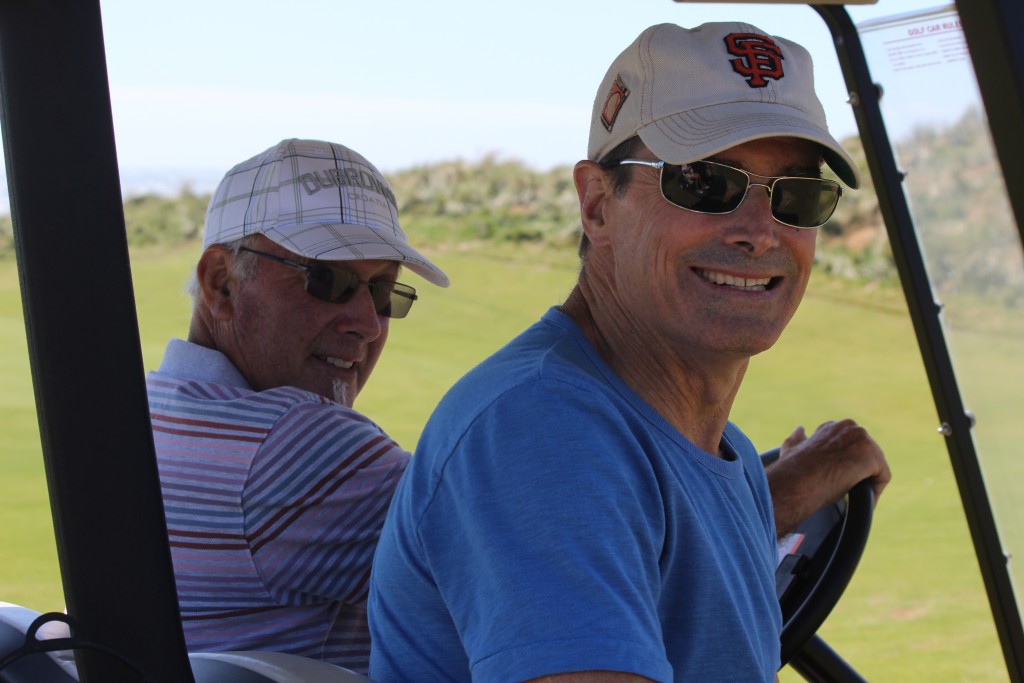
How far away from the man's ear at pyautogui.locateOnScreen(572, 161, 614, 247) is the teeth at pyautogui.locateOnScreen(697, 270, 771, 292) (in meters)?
0.14

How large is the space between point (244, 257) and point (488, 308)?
1705cm

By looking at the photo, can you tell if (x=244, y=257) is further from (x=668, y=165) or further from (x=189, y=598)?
(x=668, y=165)

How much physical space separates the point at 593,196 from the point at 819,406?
584 inches

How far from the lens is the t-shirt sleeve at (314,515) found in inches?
66.8

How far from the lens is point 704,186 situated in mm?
1379

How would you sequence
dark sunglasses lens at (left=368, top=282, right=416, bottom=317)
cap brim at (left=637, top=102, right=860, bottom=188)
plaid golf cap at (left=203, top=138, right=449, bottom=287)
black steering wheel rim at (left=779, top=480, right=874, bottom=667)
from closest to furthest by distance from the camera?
1. cap brim at (left=637, top=102, right=860, bottom=188)
2. black steering wheel rim at (left=779, top=480, right=874, bottom=667)
3. plaid golf cap at (left=203, top=138, right=449, bottom=287)
4. dark sunglasses lens at (left=368, top=282, right=416, bottom=317)

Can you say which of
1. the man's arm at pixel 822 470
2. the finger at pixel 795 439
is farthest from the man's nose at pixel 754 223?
the finger at pixel 795 439

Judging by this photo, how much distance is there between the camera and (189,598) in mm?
1712

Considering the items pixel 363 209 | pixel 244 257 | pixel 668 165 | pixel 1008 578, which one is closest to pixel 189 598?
pixel 244 257

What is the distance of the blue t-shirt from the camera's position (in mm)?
1068

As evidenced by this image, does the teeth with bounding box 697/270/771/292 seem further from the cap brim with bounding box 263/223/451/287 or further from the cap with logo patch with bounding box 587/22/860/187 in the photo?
the cap brim with bounding box 263/223/451/287

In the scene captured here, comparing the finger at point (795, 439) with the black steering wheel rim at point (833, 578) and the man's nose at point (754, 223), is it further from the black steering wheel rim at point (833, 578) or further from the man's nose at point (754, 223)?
the man's nose at point (754, 223)

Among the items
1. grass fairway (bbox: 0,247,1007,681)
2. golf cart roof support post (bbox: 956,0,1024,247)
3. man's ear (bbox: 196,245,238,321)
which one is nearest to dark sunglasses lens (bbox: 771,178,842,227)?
golf cart roof support post (bbox: 956,0,1024,247)

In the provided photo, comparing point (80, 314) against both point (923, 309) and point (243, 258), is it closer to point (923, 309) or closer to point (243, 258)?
point (243, 258)
